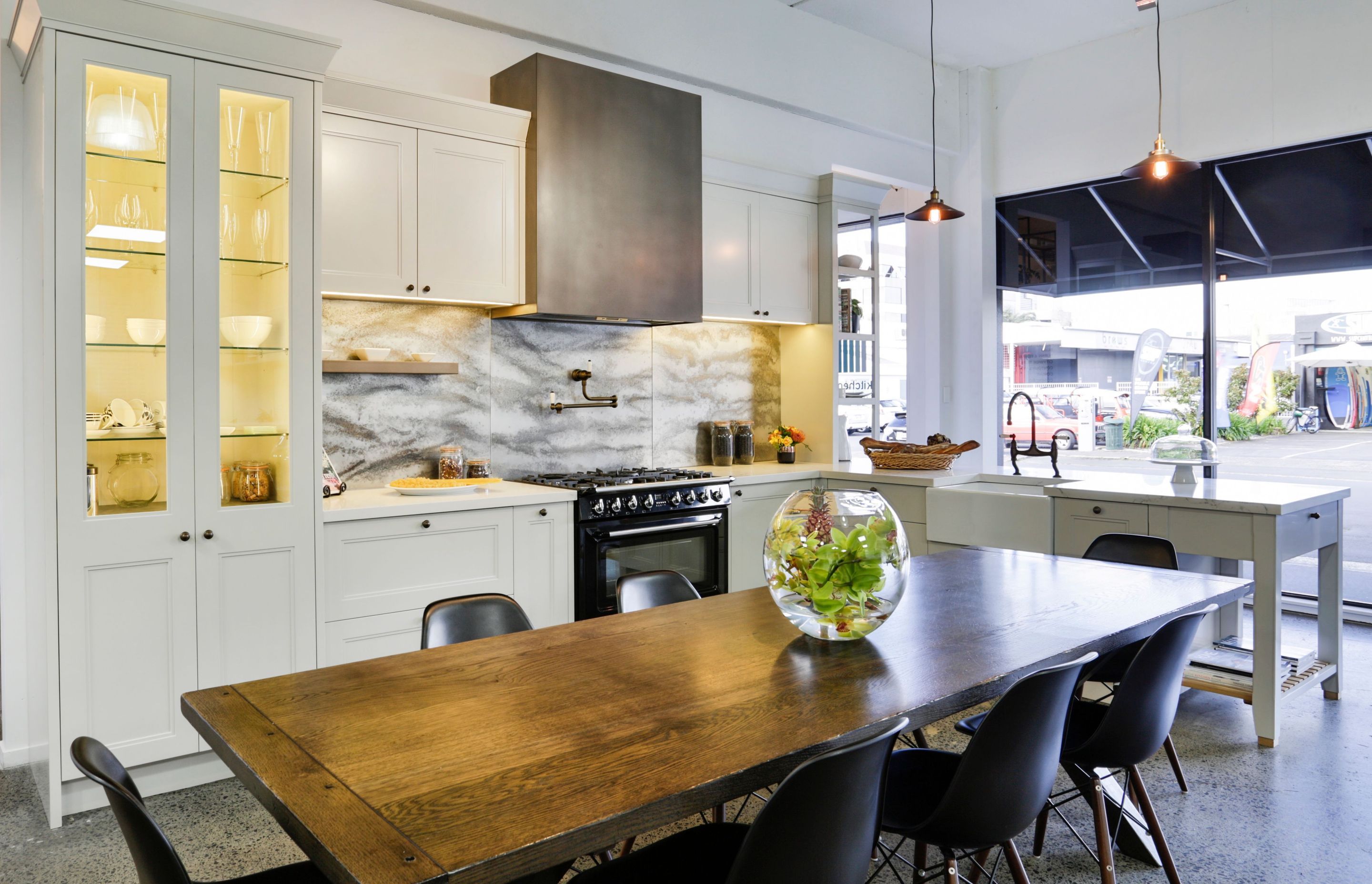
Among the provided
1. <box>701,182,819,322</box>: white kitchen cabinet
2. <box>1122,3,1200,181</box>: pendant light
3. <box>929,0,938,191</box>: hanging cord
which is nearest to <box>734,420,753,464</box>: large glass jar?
<box>701,182,819,322</box>: white kitchen cabinet

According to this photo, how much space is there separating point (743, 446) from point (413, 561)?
2438mm

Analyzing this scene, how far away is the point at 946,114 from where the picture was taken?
254 inches

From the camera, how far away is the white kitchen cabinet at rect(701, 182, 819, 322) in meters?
4.96

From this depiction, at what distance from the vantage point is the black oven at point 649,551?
13.0 feet

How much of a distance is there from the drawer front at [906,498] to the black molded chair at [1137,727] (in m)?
2.36

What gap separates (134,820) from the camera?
1345 mm

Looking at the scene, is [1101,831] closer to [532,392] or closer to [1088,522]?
[1088,522]

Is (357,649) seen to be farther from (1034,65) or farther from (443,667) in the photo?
(1034,65)

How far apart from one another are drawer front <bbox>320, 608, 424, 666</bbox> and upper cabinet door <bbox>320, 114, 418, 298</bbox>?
1284 mm

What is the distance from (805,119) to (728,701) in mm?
4793

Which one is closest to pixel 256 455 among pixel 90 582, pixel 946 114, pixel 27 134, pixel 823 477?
pixel 90 582

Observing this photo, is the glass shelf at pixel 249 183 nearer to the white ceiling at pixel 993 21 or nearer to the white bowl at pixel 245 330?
the white bowl at pixel 245 330

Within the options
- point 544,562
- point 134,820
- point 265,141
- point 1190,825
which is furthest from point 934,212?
point 134,820

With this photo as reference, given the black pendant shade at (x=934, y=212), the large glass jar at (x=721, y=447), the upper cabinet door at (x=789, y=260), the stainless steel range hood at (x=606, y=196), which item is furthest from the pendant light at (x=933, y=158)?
the large glass jar at (x=721, y=447)
